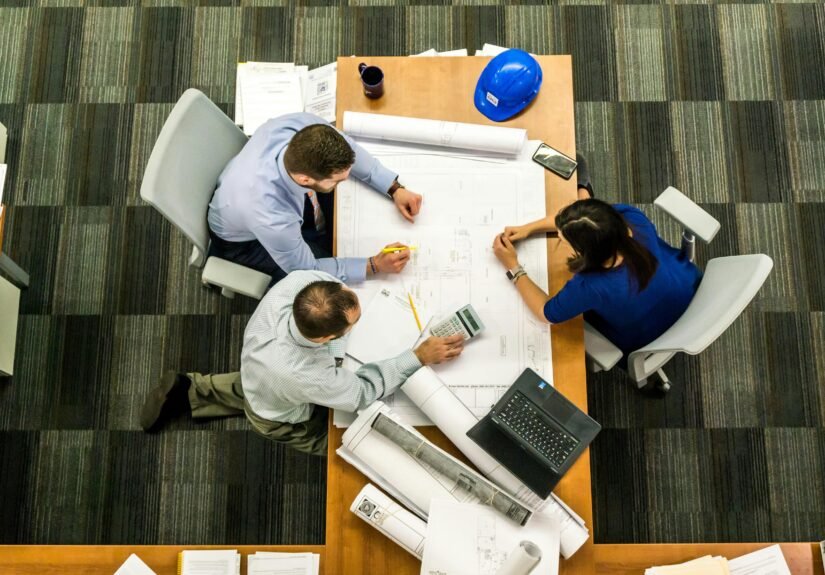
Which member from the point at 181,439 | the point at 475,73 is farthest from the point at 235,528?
the point at 475,73

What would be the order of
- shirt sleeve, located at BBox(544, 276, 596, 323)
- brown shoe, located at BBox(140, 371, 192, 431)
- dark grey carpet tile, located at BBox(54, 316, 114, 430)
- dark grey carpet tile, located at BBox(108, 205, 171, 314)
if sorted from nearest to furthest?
shirt sleeve, located at BBox(544, 276, 596, 323) < brown shoe, located at BBox(140, 371, 192, 431) < dark grey carpet tile, located at BBox(54, 316, 114, 430) < dark grey carpet tile, located at BBox(108, 205, 171, 314)

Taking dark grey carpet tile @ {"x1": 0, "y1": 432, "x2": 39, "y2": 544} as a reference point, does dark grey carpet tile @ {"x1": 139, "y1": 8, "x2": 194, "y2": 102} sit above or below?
above

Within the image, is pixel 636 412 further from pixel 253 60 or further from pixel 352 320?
pixel 253 60

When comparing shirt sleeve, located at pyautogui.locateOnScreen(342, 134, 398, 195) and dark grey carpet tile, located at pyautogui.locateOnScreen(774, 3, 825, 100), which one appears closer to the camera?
shirt sleeve, located at pyautogui.locateOnScreen(342, 134, 398, 195)

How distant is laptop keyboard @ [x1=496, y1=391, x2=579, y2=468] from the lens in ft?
4.81

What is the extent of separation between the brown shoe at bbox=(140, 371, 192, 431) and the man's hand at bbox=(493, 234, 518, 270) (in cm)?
126

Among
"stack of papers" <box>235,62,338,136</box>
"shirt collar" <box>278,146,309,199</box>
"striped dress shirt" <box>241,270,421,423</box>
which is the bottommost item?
"striped dress shirt" <box>241,270,421,423</box>

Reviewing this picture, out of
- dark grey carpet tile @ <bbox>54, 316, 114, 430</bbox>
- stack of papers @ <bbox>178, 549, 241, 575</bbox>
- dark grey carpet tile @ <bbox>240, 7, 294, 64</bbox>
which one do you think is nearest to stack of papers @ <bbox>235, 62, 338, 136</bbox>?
dark grey carpet tile @ <bbox>240, 7, 294, 64</bbox>

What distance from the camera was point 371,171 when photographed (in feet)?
5.57

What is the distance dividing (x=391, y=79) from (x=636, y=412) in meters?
1.53

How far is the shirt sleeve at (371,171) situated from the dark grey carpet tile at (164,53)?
1435mm

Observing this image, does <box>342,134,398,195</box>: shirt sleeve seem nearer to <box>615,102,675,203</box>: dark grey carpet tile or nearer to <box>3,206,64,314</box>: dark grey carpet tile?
<box>615,102,675,203</box>: dark grey carpet tile

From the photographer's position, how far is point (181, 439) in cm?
238

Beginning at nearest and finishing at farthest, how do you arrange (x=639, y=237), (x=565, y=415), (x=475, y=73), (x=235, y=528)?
(x=565, y=415), (x=639, y=237), (x=475, y=73), (x=235, y=528)
